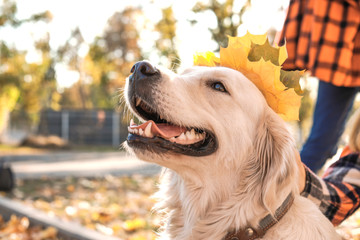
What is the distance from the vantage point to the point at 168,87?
82.5 inches

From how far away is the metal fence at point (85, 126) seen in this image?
23062 mm

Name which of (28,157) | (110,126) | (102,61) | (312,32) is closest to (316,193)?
(312,32)

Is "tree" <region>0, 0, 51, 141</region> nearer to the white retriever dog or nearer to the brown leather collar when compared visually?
the white retriever dog

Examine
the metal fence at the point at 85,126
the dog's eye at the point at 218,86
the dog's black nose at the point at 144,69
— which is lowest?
the metal fence at the point at 85,126

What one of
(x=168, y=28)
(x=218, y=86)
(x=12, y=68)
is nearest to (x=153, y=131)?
(x=218, y=86)

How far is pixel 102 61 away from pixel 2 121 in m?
7.07

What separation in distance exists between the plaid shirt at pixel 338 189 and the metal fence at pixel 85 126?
20.8 m

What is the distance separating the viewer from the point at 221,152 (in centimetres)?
217

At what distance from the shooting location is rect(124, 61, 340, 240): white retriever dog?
2029 mm

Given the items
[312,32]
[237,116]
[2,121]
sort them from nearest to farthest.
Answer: [237,116], [312,32], [2,121]

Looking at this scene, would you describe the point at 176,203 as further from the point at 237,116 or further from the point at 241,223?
the point at 237,116

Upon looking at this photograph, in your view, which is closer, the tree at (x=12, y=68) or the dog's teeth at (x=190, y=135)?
the dog's teeth at (x=190, y=135)

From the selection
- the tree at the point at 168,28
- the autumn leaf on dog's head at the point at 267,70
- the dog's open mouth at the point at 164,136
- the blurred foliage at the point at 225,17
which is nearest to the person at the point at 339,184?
the autumn leaf on dog's head at the point at 267,70

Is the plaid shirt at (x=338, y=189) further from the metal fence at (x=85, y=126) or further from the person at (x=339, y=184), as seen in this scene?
the metal fence at (x=85, y=126)
